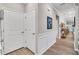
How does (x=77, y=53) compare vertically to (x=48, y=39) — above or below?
below

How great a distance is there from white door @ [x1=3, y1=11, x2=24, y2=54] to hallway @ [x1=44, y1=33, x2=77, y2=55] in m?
0.62

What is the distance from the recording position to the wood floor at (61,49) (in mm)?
1896

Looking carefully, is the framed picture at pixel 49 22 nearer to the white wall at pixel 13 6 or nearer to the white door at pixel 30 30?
the white door at pixel 30 30

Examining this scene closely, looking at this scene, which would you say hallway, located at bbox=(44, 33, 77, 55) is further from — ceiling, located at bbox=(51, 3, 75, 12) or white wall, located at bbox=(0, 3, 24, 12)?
white wall, located at bbox=(0, 3, 24, 12)

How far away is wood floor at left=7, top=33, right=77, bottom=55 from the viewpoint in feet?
6.22

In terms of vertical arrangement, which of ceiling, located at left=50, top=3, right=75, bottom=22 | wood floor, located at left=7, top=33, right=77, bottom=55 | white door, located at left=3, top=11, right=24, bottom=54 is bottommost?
wood floor, located at left=7, top=33, right=77, bottom=55

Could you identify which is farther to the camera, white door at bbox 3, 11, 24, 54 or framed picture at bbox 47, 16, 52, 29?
framed picture at bbox 47, 16, 52, 29

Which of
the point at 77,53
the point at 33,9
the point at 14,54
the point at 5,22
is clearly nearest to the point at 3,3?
the point at 5,22

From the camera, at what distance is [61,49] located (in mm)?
1943

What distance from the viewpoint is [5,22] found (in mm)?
1810

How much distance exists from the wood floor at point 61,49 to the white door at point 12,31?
0.13m

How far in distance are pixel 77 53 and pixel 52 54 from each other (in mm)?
491

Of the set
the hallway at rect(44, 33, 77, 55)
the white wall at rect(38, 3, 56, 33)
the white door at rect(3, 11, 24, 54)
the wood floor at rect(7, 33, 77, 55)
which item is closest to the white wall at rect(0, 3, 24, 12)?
the white door at rect(3, 11, 24, 54)

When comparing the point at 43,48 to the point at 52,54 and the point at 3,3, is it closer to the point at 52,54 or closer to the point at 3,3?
the point at 52,54
